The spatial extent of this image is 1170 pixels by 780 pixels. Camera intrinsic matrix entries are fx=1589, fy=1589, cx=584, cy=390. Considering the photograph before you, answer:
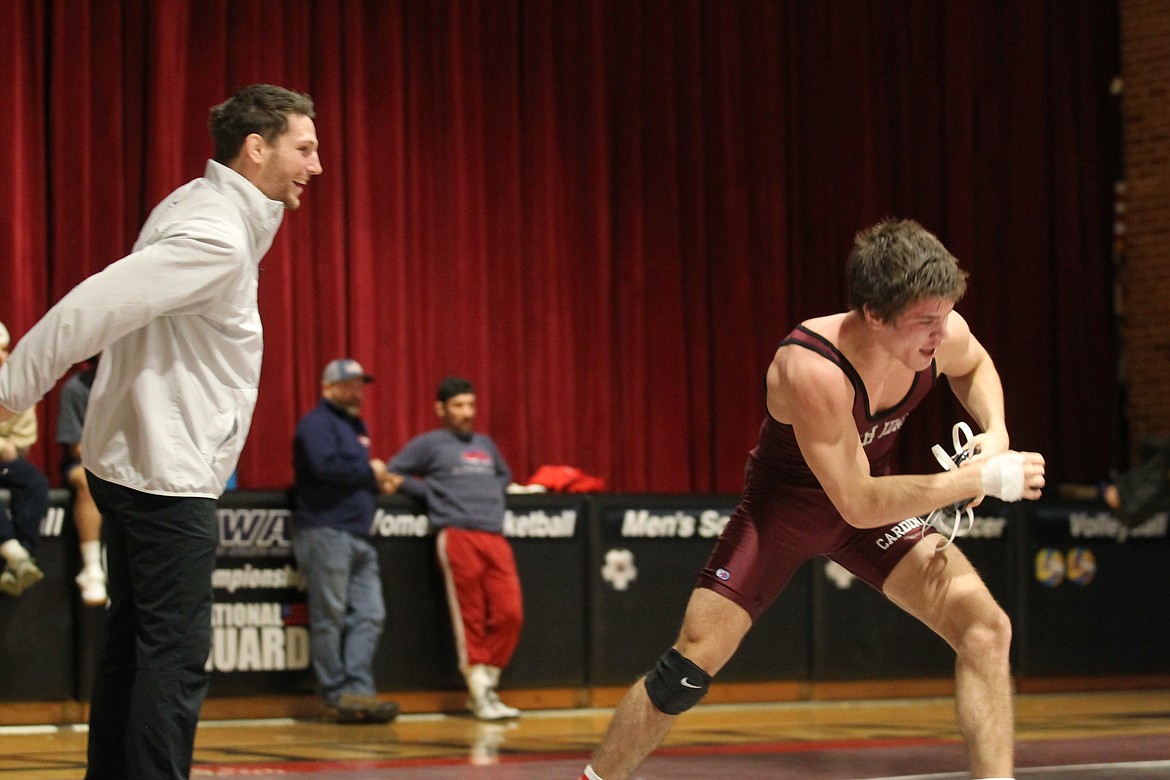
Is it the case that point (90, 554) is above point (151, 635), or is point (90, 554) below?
below

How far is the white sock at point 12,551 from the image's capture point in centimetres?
718

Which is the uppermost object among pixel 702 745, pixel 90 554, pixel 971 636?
pixel 971 636

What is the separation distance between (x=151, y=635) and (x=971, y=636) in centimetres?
209

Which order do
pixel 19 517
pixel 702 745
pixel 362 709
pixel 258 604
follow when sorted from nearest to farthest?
pixel 702 745, pixel 19 517, pixel 362 709, pixel 258 604

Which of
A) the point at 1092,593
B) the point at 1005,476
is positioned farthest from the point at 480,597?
the point at 1005,476

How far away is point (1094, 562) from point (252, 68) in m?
6.01

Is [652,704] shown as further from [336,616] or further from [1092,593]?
[1092,593]

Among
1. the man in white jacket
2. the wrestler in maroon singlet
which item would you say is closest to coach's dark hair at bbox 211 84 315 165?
the man in white jacket

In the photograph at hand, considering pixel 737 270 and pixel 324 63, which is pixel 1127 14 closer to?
pixel 737 270

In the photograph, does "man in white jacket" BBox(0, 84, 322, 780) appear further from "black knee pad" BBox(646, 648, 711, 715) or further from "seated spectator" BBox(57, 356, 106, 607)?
"seated spectator" BBox(57, 356, 106, 607)

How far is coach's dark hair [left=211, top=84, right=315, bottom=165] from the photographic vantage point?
11.9 feet

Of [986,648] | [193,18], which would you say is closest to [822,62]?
[193,18]

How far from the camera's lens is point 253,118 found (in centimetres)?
361

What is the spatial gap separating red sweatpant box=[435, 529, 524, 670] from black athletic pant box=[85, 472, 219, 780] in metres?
4.70
